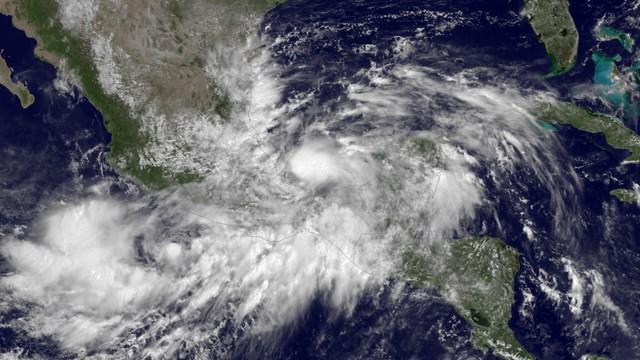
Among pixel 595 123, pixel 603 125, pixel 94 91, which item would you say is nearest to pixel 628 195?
pixel 603 125

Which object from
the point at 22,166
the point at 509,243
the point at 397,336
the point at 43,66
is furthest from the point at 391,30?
the point at 22,166

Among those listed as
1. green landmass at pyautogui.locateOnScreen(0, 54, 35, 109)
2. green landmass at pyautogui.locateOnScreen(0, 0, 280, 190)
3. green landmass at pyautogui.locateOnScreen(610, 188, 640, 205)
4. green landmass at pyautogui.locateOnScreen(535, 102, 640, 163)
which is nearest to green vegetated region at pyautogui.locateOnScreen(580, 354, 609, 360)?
green landmass at pyautogui.locateOnScreen(610, 188, 640, 205)

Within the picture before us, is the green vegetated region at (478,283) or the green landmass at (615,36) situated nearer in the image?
the green vegetated region at (478,283)

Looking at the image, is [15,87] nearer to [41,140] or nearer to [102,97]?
[41,140]

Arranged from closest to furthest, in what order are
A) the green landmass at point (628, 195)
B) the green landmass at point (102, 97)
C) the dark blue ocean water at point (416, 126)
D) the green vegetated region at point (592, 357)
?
the dark blue ocean water at point (416, 126), the green vegetated region at point (592, 357), the green landmass at point (628, 195), the green landmass at point (102, 97)

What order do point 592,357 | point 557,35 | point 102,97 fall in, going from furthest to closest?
point 102,97, point 557,35, point 592,357

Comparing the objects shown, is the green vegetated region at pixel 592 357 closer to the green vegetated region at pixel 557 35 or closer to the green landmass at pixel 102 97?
the green vegetated region at pixel 557 35

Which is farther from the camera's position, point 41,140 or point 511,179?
point 41,140

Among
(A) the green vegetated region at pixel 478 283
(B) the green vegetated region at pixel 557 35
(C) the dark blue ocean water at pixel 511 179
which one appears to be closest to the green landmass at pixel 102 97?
(C) the dark blue ocean water at pixel 511 179
